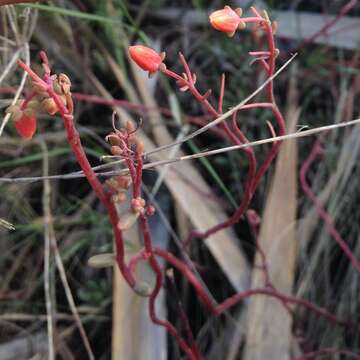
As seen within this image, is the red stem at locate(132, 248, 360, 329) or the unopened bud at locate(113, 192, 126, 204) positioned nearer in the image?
the unopened bud at locate(113, 192, 126, 204)

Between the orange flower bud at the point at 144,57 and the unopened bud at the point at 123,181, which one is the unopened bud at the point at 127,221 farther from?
the orange flower bud at the point at 144,57

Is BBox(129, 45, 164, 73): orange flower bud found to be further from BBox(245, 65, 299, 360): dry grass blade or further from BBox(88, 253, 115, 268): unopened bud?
BBox(245, 65, 299, 360): dry grass blade

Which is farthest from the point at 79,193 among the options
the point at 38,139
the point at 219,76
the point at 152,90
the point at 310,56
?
the point at 310,56

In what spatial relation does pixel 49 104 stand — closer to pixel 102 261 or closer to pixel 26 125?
pixel 26 125

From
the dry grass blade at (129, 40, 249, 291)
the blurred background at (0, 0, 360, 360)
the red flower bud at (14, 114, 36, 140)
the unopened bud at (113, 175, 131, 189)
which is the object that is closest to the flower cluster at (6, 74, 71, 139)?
the red flower bud at (14, 114, 36, 140)

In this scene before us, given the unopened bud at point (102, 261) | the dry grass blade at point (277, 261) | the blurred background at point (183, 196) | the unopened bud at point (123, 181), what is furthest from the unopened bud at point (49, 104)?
the dry grass blade at point (277, 261)

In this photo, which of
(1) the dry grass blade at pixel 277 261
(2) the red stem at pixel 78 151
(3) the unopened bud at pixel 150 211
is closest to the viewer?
Answer: (2) the red stem at pixel 78 151
